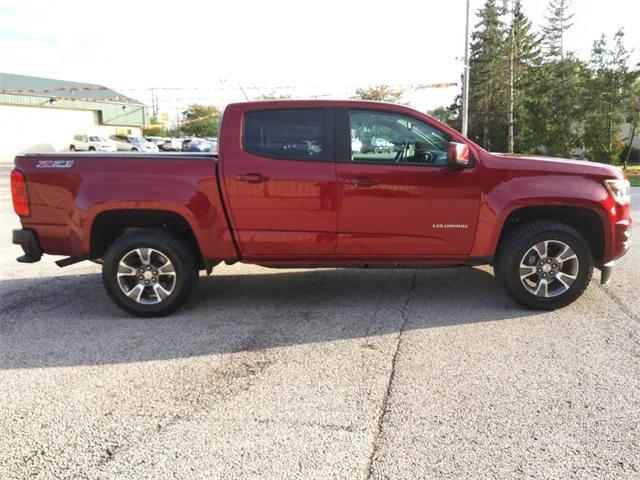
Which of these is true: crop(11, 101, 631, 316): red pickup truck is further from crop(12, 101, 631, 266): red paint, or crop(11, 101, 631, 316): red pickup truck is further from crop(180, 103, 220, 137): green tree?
crop(180, 103, 220, 137): green tree

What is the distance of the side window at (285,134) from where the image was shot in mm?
4715

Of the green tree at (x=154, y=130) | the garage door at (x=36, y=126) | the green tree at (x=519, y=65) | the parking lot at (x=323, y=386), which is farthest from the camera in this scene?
the green tree at (x=154, y=130)

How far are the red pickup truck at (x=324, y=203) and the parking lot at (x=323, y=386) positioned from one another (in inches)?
19.8

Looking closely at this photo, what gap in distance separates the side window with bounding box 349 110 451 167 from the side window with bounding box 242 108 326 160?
334mm

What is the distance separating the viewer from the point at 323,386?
3.48 m

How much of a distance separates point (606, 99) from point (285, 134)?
93.1 ft

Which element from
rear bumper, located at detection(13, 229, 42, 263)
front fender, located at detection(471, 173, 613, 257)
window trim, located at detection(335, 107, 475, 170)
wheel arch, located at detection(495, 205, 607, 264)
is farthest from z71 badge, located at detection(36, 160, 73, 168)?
wheel arch, located at detection(495, 205, 607, 264)

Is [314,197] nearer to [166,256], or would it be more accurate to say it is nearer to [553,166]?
[166,256]

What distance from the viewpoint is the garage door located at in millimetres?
50219

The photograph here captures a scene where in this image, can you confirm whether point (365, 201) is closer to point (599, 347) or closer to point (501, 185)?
point (501, 185)

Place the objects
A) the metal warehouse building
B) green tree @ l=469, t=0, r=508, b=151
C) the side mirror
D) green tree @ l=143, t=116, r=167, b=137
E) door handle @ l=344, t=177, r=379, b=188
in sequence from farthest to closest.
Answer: green tree @ l=143, t=116, r=167, b=137 → the metal warehouse building → green tree @ l=469, t=0, r=508, b=151 → door handle @ l=344, t=177, r=379, b=188 → the side mirror

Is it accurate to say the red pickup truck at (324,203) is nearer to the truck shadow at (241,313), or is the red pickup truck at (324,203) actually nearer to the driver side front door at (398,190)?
the driver side front door at (398,190)

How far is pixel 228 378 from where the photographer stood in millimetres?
3629

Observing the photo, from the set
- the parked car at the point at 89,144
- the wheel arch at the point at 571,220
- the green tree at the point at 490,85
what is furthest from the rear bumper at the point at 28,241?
the parked car at the point at 89,144
